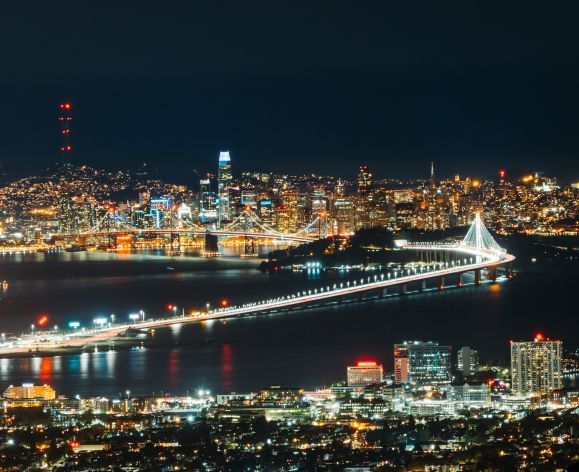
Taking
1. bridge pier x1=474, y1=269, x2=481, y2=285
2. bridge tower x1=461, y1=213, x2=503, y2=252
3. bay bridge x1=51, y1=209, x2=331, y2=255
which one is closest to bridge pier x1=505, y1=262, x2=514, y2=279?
bridge pier x1=474, y1=269, x2=481, y2=285

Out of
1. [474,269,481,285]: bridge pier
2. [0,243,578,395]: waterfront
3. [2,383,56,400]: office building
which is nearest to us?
[2,383,56,400]: office building

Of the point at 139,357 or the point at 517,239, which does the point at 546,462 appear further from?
the point at 517,239

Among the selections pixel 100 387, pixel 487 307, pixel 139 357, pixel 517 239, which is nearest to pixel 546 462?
pixel 100 387

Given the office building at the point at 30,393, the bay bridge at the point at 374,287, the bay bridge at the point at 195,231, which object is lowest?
the office building at the point at 30,393

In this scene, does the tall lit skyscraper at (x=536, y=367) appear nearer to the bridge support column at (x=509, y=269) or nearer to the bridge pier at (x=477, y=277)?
the bridge pier at (x=477, y=277)

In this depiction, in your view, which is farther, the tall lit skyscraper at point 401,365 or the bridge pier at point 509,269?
the bridge pier at point 509,269

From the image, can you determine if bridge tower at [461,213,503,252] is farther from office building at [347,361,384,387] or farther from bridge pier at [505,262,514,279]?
office building at [347,361,384,387]

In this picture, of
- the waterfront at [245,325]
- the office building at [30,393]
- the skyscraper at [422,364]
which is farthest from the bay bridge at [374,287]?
the skyscraper at [422,364]
